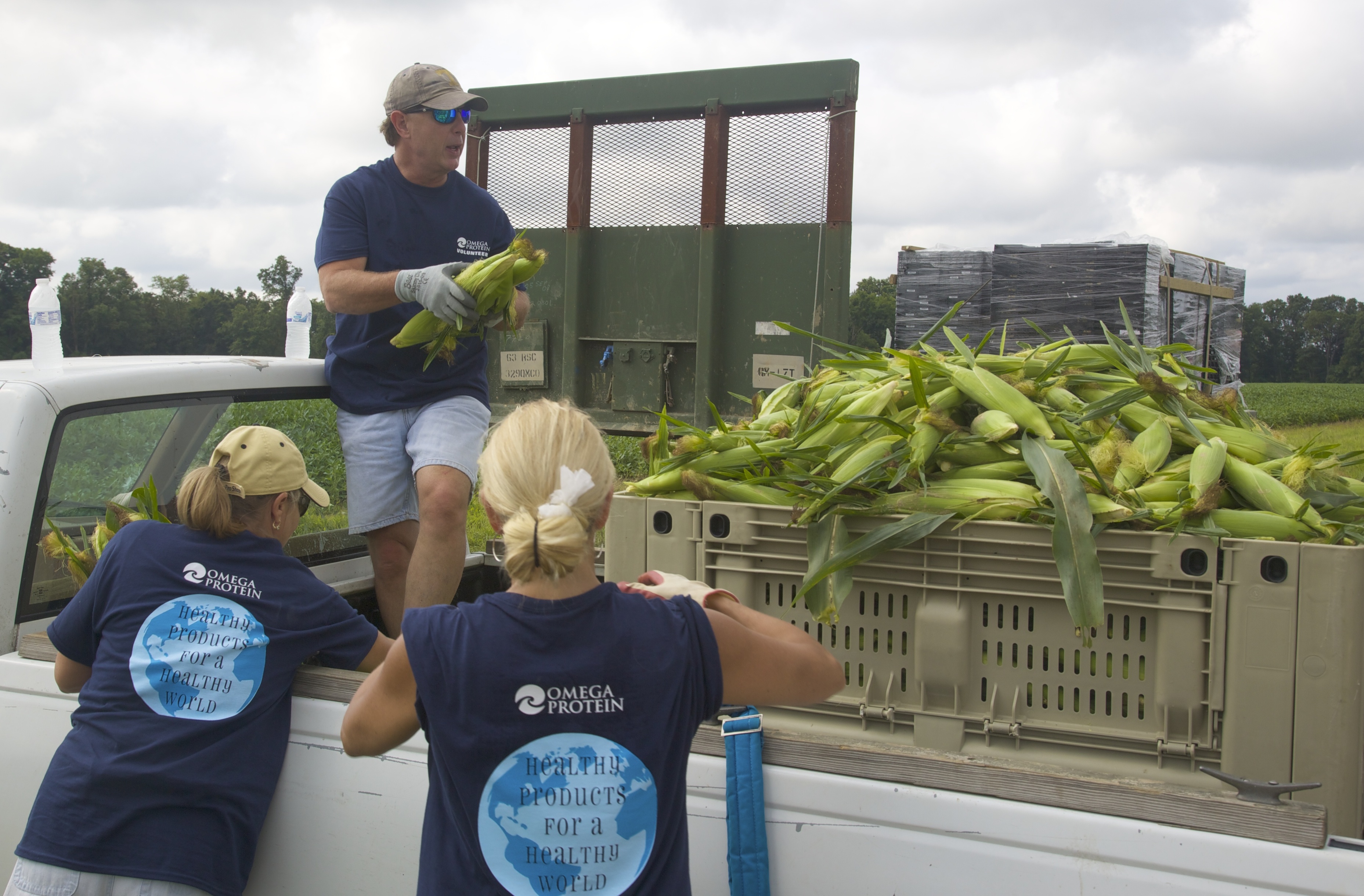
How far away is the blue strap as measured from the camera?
59.3 inches

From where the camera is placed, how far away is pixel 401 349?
318 centimetres

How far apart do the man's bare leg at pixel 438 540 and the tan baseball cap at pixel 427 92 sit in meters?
1.18

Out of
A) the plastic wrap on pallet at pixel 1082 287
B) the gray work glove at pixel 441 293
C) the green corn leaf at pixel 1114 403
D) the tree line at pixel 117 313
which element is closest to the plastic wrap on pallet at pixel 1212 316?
the plastic wrap on pallet at pixel 1082 287

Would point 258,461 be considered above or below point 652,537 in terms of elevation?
above

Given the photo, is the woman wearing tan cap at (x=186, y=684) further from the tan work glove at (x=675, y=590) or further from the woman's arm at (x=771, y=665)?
the woman's arm at (x=771, y=665)

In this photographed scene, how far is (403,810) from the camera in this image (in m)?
1.81

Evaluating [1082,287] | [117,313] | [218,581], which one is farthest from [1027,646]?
[117,313]

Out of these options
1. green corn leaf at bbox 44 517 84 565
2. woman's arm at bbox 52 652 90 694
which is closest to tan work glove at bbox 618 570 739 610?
woman's arm at bbox 52 652 90 694

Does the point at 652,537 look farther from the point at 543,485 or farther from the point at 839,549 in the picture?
the point at 543,485

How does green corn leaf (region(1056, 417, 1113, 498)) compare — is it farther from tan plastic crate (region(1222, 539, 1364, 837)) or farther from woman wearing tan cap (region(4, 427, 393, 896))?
woman wearing tan cap (region(4, 427, 393, 896))

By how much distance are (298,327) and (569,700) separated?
2.67m

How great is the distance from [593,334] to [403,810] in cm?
429

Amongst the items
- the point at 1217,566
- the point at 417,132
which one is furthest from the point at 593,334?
the point at 1217,566

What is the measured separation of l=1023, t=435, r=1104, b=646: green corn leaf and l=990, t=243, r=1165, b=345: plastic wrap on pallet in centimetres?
601
